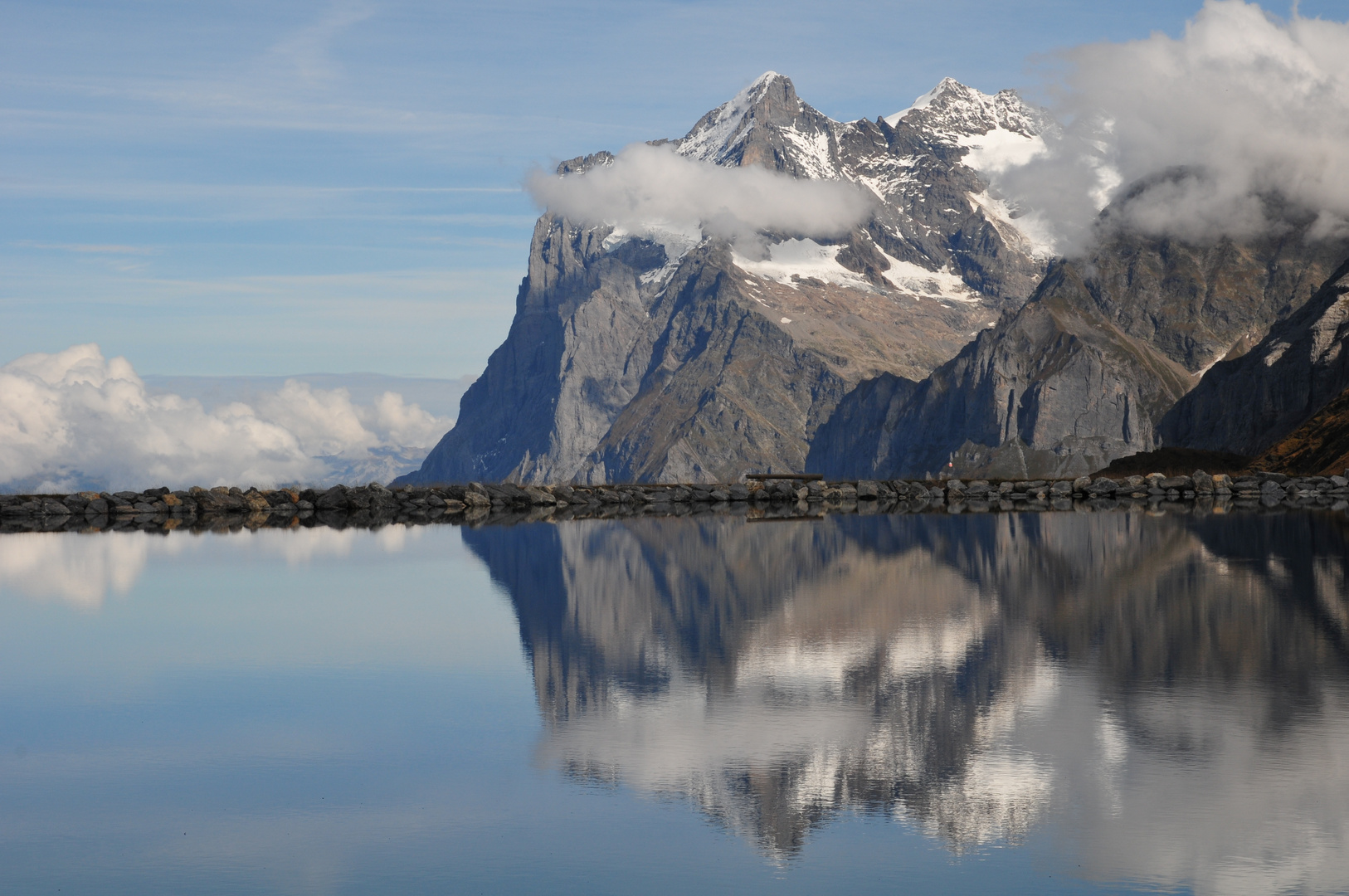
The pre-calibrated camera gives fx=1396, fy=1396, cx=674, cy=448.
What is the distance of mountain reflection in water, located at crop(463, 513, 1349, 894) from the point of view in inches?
485

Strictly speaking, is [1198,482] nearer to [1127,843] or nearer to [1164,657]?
[1164,657]

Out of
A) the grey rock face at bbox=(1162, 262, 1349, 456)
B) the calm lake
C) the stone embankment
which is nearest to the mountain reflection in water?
the calm lake

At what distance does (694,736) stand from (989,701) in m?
3.87

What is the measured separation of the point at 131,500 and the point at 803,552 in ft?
160

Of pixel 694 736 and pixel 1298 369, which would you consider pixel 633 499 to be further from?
pixel 1298 369

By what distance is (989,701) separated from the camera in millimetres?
16969

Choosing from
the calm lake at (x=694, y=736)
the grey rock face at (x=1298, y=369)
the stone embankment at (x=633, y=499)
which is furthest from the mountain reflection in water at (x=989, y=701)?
the grey rock face at (x=1298, y=369)

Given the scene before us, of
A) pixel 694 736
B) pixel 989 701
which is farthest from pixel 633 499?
pixel 694 736

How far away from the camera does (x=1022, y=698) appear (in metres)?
17.1

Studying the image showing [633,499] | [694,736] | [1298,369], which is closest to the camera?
[694,736]

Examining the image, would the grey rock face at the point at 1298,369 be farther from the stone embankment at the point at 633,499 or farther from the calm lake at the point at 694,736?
the calm lake at the point at 694,736

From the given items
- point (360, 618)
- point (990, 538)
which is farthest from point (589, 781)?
point (990, 538)

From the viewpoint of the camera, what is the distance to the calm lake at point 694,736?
38.0 feet

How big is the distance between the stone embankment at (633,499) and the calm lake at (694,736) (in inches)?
1451
